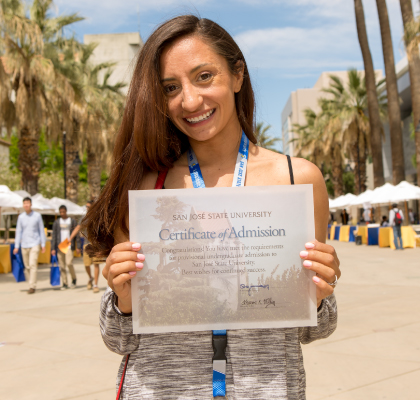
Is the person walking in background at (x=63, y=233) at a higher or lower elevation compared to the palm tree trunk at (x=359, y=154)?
lower

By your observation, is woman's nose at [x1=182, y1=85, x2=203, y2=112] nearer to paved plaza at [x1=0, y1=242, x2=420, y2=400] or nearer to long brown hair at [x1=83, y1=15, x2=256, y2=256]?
long brown hair at [x1=83, y1=15, x2=256, y2=256]

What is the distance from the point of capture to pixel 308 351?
5.19 metres

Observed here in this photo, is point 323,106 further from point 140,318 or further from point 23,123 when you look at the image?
point 140,318

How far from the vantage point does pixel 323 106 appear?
115 ft

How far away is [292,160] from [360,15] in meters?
22.4

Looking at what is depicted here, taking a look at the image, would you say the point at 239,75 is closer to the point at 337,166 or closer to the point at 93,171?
the point at 93,171

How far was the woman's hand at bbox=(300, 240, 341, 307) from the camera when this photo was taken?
1.44 meters

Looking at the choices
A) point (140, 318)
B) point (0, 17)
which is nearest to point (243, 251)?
point (140, 318)

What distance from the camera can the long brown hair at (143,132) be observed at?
1609 millimetres

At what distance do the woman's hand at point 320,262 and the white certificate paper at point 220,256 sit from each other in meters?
0.03

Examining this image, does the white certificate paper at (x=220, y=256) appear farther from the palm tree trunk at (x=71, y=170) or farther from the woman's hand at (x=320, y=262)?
the palm tree trunk at (x=71, y=170)

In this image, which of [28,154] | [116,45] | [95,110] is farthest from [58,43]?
[116,45]

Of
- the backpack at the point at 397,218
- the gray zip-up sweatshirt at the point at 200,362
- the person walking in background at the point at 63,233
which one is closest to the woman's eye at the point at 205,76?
the gray zip-up sweatshirt at the point at 200,362

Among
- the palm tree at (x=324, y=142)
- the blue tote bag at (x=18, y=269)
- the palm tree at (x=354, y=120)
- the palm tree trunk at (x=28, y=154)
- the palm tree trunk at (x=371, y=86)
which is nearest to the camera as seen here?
the blue tote bag at (x=18, y=269)
